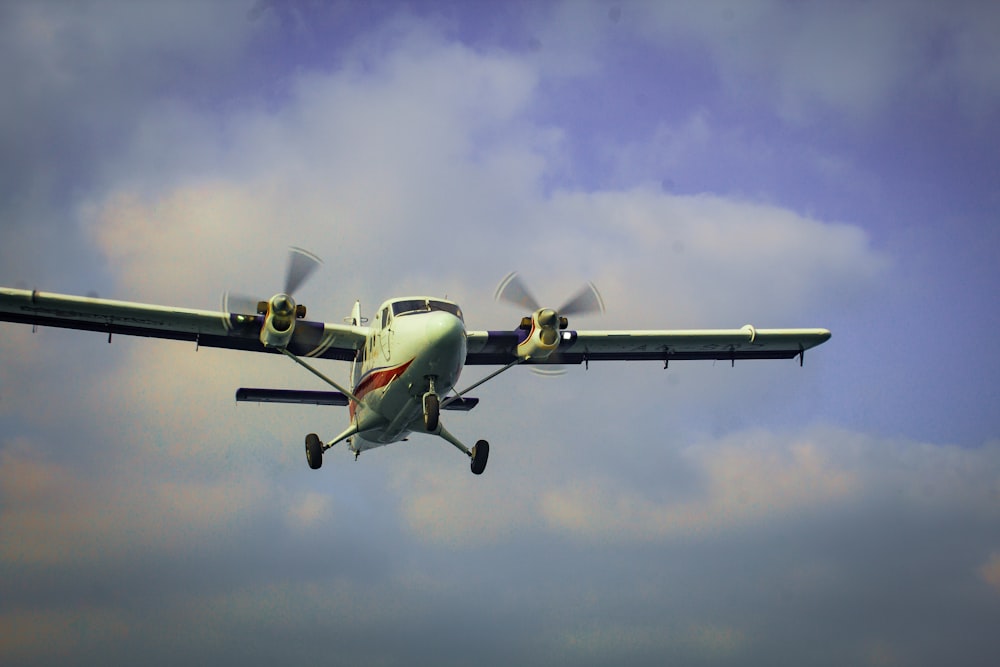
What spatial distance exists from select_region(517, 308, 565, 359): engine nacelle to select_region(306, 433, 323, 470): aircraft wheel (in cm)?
601

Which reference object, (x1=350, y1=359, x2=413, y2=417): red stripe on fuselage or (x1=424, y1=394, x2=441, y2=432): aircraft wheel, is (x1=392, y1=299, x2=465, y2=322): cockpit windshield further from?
(x1=424, y1=394, x2=441, y2=432): aircraft wheel

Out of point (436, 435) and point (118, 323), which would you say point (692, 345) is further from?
point (118, 323)

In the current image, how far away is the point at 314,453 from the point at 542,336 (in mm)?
6877

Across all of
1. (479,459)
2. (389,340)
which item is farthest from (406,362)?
(479,459)

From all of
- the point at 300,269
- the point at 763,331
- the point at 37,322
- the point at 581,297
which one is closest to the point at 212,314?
the point at 300,269

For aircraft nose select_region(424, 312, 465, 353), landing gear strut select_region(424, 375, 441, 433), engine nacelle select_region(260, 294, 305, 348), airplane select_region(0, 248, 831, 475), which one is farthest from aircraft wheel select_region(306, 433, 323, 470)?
aircraft nose select_region(424, 312, 465, 353)

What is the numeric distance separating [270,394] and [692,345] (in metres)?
12.6

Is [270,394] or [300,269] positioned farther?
[270,394]

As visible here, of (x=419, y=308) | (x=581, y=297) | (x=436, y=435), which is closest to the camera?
(x=419, y=308)

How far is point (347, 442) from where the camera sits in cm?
2958

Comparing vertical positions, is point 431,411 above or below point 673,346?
below

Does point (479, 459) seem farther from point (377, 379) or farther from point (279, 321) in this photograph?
point (279, 321)

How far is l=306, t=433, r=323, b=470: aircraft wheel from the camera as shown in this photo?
1053 inches

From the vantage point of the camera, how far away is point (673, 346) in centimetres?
3044
